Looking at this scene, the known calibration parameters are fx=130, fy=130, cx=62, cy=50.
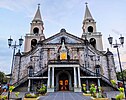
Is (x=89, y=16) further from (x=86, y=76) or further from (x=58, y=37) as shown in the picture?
(x=86, y=76)

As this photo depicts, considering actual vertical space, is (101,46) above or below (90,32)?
below

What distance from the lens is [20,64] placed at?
96.3ft

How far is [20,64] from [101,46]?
20.1 metres

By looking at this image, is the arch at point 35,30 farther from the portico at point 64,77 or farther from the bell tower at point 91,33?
the portico at point 64,77

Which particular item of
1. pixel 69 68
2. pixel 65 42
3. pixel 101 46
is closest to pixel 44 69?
pixel 69 68

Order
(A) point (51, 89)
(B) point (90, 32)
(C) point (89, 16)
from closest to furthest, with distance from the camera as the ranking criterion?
(A) point (51, 89)
(B) point (90, 32)
(C) point (89, 16)

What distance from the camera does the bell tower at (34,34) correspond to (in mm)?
33375

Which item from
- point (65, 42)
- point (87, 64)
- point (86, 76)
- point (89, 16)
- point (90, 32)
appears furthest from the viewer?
point (89, 16)

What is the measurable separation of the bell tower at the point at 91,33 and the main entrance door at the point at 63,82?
467 inches

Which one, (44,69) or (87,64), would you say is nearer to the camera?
(44,69)

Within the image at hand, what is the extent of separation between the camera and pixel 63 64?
23953mm

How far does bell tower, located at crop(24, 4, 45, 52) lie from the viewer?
109 ft

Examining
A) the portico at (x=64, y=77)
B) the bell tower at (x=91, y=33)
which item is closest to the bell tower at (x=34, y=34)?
the portico at (x=64, y=77)

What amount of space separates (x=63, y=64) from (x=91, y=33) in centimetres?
1453
